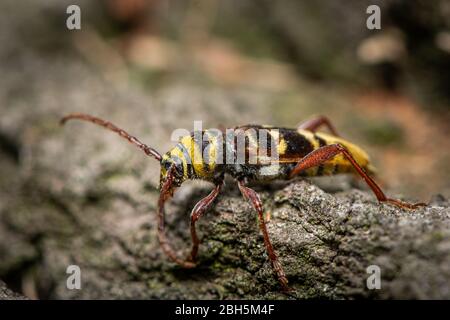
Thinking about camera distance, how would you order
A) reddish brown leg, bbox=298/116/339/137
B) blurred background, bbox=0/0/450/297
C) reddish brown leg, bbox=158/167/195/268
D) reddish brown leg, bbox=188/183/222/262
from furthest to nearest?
1. blurred background, bbox=0/0/450/297
2. reddish brown leg, bbox=298/116/339/137
3. reddish brown leg, bbox=188/183/222/262
4. reddish brown leg, bbox=158/167/195/268

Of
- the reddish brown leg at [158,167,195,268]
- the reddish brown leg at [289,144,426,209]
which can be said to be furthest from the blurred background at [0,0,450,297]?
the reddish brown leg at [158,167,195,268]

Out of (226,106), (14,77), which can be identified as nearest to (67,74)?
(14,77)

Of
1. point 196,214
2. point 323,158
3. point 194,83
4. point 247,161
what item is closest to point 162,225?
point 196,214

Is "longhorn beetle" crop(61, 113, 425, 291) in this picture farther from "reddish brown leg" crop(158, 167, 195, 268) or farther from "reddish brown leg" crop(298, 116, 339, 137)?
"reddish brown leg" crop(298, 116, 339, 137)

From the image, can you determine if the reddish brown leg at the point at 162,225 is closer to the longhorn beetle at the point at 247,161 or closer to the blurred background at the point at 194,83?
the longhorn beetle at the point at 247,161

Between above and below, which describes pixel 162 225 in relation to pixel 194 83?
below

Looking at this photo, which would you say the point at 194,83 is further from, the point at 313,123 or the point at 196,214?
the point at 196,214

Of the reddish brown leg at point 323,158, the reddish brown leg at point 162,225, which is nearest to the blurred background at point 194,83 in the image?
the reddish brown leg at point 323,158
